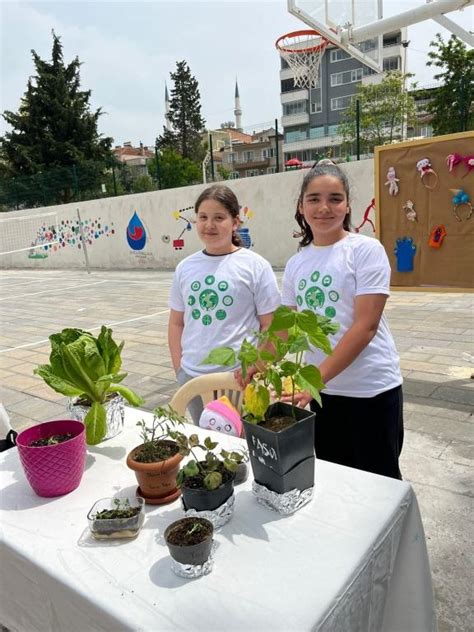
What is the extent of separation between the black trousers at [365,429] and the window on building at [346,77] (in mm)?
54207

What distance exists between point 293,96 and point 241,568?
5740 centimetres

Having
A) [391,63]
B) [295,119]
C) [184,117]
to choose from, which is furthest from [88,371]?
[295,119]

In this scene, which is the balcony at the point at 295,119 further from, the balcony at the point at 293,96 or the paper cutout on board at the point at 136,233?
the paper cutout on board at the point at 136,233

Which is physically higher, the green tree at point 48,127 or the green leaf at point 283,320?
the green tree at point 48,127

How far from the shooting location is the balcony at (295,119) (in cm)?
5253

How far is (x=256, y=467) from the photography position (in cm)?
108

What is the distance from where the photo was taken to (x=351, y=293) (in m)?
→ 1.63

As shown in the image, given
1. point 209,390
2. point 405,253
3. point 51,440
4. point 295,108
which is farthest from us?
point 295,108

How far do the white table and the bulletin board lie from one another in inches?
113

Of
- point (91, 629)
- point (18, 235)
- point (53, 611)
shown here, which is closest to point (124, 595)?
point (91, 629)

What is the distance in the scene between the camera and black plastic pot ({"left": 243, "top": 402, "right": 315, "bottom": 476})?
0.99 meters

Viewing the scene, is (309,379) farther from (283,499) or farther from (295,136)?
(295,136)

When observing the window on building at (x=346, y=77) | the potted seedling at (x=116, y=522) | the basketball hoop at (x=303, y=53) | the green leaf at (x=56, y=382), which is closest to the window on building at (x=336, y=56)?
the window on building at (x=346, y=77)

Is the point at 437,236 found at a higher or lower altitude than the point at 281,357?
higher
